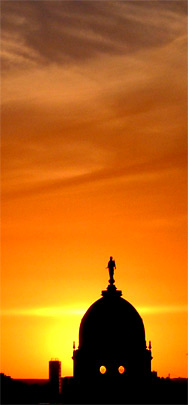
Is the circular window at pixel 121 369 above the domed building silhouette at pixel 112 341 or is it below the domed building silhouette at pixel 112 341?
below

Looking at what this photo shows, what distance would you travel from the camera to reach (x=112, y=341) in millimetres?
111250

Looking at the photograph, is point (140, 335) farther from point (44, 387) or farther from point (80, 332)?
point (44, 387)

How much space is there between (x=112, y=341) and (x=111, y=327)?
1236 millimetres

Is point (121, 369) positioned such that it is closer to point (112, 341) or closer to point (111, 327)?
point (112, 341)

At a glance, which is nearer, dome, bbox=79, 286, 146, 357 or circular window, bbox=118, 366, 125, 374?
dome, bbox=79, 286, 146, 357

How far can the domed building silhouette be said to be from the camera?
11075cm

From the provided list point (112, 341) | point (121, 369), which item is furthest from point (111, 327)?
point (121, 369)

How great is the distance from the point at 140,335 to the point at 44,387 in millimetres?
19127

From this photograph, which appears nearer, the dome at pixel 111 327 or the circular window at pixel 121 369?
the dome at pixel 111 327

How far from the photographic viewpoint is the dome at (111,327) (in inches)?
4355

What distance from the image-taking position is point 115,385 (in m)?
111

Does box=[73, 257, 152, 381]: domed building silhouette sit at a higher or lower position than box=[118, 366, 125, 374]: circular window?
higher

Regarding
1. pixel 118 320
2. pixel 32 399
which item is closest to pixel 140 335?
pixel 118 320

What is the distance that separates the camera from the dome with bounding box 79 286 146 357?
4355 inches
